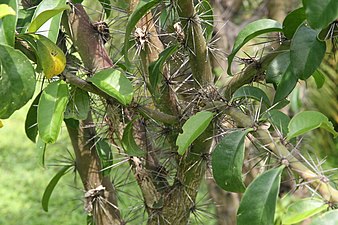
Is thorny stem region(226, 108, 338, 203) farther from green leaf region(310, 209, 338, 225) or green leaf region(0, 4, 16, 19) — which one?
green leaf region(0, 4, 16, 19)

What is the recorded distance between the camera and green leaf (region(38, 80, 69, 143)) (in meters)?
0.66

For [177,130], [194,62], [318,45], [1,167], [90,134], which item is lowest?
[1,167]

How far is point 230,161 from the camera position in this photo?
0.60m

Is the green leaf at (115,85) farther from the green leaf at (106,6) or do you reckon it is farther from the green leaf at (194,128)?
the green leaf at (106,6)

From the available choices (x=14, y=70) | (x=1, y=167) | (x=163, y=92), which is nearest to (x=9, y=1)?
(x=14, y=70)

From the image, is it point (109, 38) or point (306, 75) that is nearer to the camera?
point (306, 75)

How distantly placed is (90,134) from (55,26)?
0.31m

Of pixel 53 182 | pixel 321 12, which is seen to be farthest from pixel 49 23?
pixel 53 182

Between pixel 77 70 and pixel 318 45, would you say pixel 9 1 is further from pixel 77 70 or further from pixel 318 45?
pixel 318 45

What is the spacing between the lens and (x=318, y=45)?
603 mm

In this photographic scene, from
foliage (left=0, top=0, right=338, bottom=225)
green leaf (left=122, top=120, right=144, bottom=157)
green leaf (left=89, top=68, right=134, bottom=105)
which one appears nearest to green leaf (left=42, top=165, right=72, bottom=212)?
foliage (left=0, top=0, right=338, bottom=225)

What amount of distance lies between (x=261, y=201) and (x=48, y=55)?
25 cm

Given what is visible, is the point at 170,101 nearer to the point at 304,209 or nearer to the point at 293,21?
the point at 293,21

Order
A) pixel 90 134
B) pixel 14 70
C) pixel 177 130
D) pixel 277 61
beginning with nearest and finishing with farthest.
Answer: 1. pixel 14 70
2. pixel 277 61
3. pixel 177 130
4. pixel 90 134
